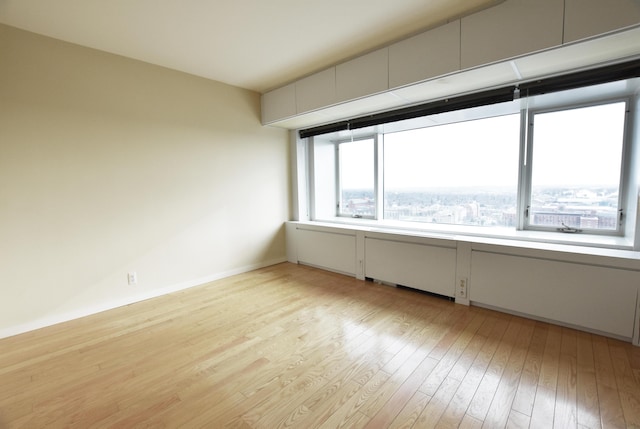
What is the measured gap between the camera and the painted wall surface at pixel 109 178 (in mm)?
2543

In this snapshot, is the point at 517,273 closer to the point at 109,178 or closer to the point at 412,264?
the point at 412,264

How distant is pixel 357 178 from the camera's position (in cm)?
473

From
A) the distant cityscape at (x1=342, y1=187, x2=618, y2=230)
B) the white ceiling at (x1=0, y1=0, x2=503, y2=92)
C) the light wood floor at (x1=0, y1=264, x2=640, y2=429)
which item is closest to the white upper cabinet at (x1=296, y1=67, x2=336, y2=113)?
the white ceiling at (x1=0, y1=0, x2=503, y2=92)

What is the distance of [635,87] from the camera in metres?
2.43

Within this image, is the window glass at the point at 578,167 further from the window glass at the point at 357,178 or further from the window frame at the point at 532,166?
the window glass at the point at 357,178

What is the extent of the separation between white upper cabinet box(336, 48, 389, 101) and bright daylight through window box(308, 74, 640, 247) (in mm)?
808

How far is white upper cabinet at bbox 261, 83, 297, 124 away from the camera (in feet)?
12.7

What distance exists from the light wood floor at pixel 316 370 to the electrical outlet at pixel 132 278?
0.35 m

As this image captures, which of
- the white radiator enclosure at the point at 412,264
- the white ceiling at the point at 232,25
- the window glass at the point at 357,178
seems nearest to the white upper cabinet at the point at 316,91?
the white ceiling at the point at 232,25

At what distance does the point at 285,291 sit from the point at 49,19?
3395 millimetres

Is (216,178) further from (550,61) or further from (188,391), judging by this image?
(550,61)

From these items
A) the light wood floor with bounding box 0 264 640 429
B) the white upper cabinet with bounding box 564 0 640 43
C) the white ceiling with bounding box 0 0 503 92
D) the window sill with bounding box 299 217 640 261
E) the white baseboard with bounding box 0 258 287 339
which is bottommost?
the light wood floor with bounding box 0 264 640 429

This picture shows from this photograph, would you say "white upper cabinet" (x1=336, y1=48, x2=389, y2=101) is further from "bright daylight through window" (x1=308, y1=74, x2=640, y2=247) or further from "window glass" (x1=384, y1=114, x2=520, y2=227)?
"window glass" (x1=384, y1=114, x2=520, y2=227)

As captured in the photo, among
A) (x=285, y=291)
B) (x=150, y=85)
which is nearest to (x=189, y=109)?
(x=150, y=85)
